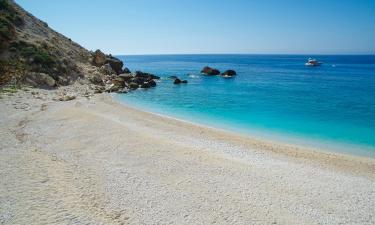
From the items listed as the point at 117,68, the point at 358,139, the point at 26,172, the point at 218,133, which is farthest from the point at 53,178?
the point at 117,68

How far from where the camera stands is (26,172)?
518 inches

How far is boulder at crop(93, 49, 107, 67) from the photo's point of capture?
5541cm

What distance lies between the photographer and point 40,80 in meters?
35.1

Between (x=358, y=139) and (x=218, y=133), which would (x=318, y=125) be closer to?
(x=358, y=139)

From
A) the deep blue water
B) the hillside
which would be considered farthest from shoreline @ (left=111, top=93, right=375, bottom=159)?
the hillside

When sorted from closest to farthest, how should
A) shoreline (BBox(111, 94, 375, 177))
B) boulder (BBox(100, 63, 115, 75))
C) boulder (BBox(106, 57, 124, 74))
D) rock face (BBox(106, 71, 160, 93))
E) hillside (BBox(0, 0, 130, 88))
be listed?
shoreline (BBox(111, 94, 375, 177)) → hillside (BBox(0, 0, 130, 88)) → rock face (BBox(106, 71, 160, 93)) → boulder (BBox(100, 63, 115, 75)) → boulder (BBox(106, 57, 124, 74))

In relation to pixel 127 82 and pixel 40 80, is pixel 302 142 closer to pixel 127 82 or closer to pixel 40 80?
pixel 40 80

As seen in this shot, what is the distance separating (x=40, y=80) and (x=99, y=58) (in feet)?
71.7

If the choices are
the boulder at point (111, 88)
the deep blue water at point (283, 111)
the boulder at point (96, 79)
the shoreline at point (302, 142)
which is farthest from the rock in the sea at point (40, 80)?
the shoreline at point (302, 142)

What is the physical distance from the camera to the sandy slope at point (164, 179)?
10.6 m

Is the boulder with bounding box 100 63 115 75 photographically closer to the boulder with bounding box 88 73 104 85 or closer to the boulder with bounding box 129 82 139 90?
the boulder with bounding box 88 73 104 85

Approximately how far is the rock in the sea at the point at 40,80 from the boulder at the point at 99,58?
19411mm

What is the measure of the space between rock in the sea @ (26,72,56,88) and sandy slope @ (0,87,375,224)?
13777mm

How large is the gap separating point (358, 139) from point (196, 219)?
17023 mm
